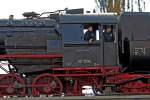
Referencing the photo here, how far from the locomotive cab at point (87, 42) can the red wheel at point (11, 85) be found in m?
1.66

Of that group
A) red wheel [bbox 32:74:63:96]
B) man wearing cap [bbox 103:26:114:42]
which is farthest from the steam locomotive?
man wearing cap [bbox 103:26:114:42]

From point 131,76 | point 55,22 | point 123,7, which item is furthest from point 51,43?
point 123,7

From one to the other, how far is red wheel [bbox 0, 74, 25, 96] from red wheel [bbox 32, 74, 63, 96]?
44cm

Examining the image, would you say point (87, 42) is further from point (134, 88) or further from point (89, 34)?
point (134, 88)

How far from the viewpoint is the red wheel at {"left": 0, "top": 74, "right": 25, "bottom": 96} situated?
1559cm

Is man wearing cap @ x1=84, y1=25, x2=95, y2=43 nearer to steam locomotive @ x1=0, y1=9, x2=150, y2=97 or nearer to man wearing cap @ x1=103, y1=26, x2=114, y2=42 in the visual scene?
steam locomotive @ x1=0, y1=9, x2=150, y2=97

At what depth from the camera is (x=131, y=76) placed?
1625 centimetres

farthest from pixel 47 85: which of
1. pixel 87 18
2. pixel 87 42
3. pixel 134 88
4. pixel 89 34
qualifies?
pixel 134 88

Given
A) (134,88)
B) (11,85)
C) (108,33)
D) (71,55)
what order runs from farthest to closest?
(134,88), (108,33), (71,55), (11,85)

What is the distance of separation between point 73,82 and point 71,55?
1.02 metres

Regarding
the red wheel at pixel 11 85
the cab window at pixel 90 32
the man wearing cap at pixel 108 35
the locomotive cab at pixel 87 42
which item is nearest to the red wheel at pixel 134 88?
the locomotive cab at pixel 87 42

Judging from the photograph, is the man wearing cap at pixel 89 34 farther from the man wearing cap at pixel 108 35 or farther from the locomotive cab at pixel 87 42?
the man wearing cap at pixel 108 35

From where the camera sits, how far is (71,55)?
52.0 feet

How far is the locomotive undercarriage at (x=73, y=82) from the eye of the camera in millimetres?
15703
